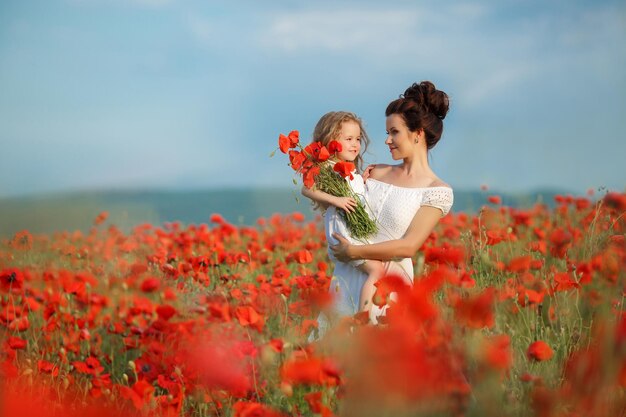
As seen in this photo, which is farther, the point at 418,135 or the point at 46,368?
the point at 418,135

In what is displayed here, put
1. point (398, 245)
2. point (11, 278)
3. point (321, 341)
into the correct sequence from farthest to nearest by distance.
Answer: point (11, 278), point (398, 245), point (321, 341)

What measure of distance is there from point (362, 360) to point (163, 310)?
4.78 ft

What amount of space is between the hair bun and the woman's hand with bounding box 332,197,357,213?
54cm

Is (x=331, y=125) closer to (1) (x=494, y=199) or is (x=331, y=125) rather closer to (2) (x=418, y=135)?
(2) (x=418, y=135)

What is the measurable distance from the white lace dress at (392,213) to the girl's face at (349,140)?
8.2 inches

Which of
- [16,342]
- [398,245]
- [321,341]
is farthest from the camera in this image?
[398,245]

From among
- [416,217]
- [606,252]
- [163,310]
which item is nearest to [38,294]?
[163,310]

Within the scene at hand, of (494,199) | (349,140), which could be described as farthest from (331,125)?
(494,199)

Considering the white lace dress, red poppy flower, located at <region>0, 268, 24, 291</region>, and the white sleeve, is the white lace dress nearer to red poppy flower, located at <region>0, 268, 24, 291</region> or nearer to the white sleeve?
the white sleeve

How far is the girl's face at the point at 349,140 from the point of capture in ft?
10.6

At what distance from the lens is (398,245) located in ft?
9.80

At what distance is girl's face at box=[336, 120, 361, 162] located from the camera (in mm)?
3236

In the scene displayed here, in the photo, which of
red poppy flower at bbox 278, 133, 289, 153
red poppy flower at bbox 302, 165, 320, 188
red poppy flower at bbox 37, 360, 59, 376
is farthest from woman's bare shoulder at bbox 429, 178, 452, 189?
red poppy flower at bbox 37, 360, 59, 376

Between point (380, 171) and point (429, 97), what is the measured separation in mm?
437
